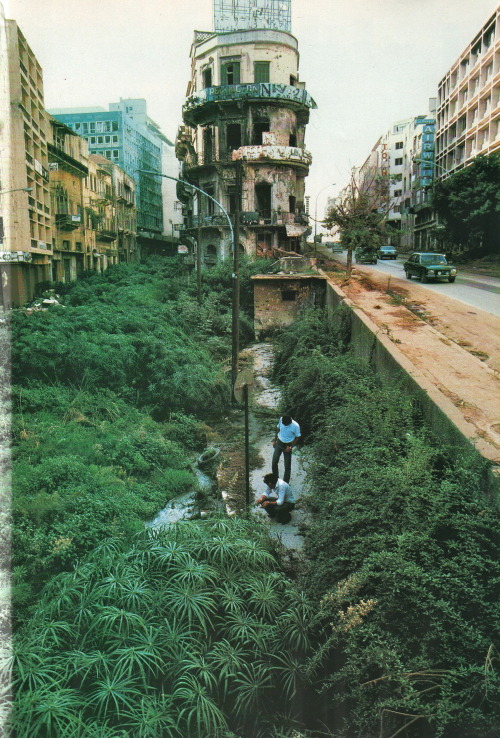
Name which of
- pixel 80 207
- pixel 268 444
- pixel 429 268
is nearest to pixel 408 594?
pixel 268 444

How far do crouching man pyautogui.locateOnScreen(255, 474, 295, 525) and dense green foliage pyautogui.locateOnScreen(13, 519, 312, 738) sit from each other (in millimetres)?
2373

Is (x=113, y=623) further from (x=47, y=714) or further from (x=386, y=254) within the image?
(x=386, y=254)

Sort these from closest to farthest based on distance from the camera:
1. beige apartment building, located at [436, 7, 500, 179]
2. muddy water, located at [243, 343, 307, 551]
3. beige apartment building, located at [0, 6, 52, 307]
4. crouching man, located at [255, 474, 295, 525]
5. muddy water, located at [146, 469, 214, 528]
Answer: muddy water, located at [243, 343, 307, 551]
crouching man, located at [255, 474, 295, 525]
muddy water, located at [146, 469, 214, 528]
beige apartment building, located at [0, 6, 52, 307]
beige apartment building, located at [436, 7, 500, 179]

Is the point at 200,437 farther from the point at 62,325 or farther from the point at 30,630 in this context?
the point at 30,630

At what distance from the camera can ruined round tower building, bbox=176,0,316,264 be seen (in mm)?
39562

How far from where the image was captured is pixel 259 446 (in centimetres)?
1248

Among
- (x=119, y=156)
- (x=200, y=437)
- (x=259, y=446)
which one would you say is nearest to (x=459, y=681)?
(x=259, y=446)

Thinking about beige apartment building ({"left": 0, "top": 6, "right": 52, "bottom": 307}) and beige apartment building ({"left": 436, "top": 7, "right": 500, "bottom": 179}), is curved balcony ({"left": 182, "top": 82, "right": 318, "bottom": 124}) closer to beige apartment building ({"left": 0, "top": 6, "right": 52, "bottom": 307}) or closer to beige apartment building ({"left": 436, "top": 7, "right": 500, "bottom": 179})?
beige apartment building ({"left": 436, "top": 7, "right": 500, "bottom": 179})

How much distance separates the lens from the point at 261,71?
4047cm

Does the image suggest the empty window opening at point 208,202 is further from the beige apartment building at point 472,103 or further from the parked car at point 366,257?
the beige apartment building at point 472,103

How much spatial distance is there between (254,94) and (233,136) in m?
3.46

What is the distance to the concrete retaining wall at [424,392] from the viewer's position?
5.90 m

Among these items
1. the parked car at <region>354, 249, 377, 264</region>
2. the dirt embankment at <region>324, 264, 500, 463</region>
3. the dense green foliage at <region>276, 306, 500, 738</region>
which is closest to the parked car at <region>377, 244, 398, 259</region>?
the parked car at <region>354, 249, 377, 264</region>

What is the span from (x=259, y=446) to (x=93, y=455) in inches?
143
